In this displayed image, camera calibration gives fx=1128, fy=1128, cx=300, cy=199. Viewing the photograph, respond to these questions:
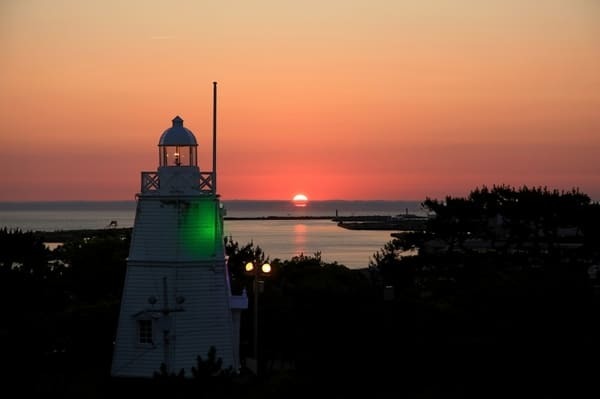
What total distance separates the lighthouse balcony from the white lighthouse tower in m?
0.03

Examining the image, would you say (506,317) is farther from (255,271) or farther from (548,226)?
(548,226)

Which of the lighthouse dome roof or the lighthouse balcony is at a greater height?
the lighthouse dome roof

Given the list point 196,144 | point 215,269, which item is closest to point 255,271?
point 215,269

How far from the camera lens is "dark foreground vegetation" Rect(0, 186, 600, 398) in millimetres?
26000

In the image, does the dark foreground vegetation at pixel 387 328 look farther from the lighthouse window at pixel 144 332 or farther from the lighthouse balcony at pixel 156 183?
the lighthouse balcony at pixel 156 183

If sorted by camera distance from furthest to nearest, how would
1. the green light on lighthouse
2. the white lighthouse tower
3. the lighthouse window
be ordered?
1. the green light on lighthouse
2. the lighthouse window
3. the white lighthouse tower

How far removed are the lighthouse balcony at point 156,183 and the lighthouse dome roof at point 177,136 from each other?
3.33ft

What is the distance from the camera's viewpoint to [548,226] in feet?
156

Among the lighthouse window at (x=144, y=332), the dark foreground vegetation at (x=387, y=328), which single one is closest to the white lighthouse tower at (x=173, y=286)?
the lighthouse window at (x=144, y=332)

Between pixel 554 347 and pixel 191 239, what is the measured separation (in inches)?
416

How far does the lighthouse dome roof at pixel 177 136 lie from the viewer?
32.5 m

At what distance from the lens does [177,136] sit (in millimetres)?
32531

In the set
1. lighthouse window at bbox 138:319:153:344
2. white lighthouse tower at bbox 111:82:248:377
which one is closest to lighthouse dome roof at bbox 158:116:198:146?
white lighthouse tower at bbox 111:82:248:377

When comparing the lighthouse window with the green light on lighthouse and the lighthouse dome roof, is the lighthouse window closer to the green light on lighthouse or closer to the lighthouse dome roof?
the green light on lighthouse
